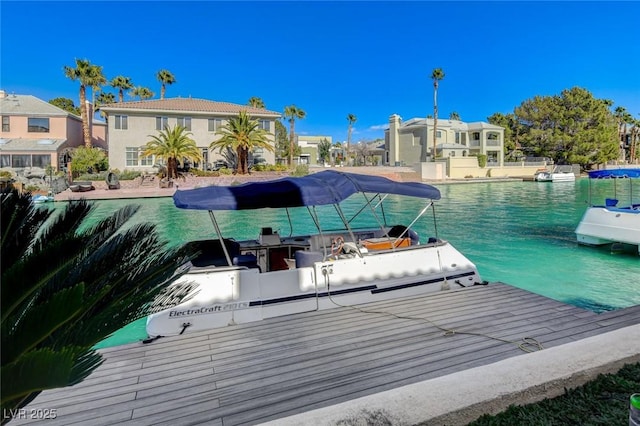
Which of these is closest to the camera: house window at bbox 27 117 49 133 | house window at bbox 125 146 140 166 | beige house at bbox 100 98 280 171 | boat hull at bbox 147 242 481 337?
boat hull at bbox 147 242 481 337

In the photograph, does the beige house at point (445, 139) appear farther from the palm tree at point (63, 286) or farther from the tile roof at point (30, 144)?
the palm tree at point (63, 286)

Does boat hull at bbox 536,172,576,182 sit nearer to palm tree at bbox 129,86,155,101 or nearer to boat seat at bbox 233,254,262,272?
boat seat at bbox 233,254,262,272

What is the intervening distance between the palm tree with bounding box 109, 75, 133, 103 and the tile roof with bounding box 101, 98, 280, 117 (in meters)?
18.4

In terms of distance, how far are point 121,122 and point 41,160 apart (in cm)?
761

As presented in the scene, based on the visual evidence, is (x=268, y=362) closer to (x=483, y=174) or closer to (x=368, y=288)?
(x=368, y=288)

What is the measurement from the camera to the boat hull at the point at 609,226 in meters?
12.6

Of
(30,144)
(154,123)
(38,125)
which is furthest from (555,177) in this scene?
(38,125)

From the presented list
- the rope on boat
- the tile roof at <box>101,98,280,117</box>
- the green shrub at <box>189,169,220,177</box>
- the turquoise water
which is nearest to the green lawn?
the rope on boat

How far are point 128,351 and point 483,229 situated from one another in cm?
1665

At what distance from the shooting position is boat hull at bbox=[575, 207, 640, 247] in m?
12.6

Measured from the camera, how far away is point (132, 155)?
37.4 m

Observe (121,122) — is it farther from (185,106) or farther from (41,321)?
(41,321)

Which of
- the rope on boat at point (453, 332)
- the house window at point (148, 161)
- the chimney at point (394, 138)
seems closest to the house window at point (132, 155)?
the house window at point (148, 161)

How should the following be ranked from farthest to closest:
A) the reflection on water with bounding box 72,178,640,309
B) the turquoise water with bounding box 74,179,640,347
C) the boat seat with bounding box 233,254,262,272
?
the reflection on water with bounding box 72,178,640,309 → the turquoise water with bounding box 74,179,640,347 → the boat seat with bounding box 233,254,262,272
